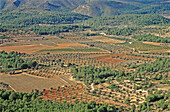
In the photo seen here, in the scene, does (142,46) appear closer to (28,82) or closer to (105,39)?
(105,39)

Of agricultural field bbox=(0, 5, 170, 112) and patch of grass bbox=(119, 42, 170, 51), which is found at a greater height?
patch of grass bbox=(119, 42, 170, 51)

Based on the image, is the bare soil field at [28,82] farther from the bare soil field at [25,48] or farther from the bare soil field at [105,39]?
the bare soil field at [105,39]

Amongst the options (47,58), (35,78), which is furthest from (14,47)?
(35,78)

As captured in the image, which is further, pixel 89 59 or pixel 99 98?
pixel 89 59

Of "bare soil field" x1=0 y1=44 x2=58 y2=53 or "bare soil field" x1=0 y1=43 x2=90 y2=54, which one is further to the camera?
"bare soil field" x1=0 y1=43 x2=90 y2=54

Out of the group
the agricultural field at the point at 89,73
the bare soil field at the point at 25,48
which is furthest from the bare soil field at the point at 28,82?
the bare soil field at the point at 25,48


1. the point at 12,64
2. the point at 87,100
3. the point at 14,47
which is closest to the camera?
the point at 87,100

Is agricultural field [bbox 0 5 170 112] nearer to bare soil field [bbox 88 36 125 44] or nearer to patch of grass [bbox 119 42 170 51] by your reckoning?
patch of grass [bbox 119 42 170 51]

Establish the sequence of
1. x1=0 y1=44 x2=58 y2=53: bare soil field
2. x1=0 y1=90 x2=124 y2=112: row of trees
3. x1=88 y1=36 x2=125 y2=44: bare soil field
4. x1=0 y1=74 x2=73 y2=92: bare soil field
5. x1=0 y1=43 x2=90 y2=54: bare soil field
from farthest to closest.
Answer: x1=88 y1=36 x2=125 y2=44: bare soil field, x1=0 y1=43 x2=90 y2=54: bare soil field, x1=0 y1=44 x2=58 y2=53: bare soil field, x1=0 y1=74 x2=73 y2=92: bare soil field, x1=0 y1=90 x2=124 y2=112: row of trees

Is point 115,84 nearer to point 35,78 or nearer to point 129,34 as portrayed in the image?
point 35,78

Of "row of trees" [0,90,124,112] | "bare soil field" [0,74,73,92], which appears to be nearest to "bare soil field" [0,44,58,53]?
"bare soil field" [0,74,73,92]
